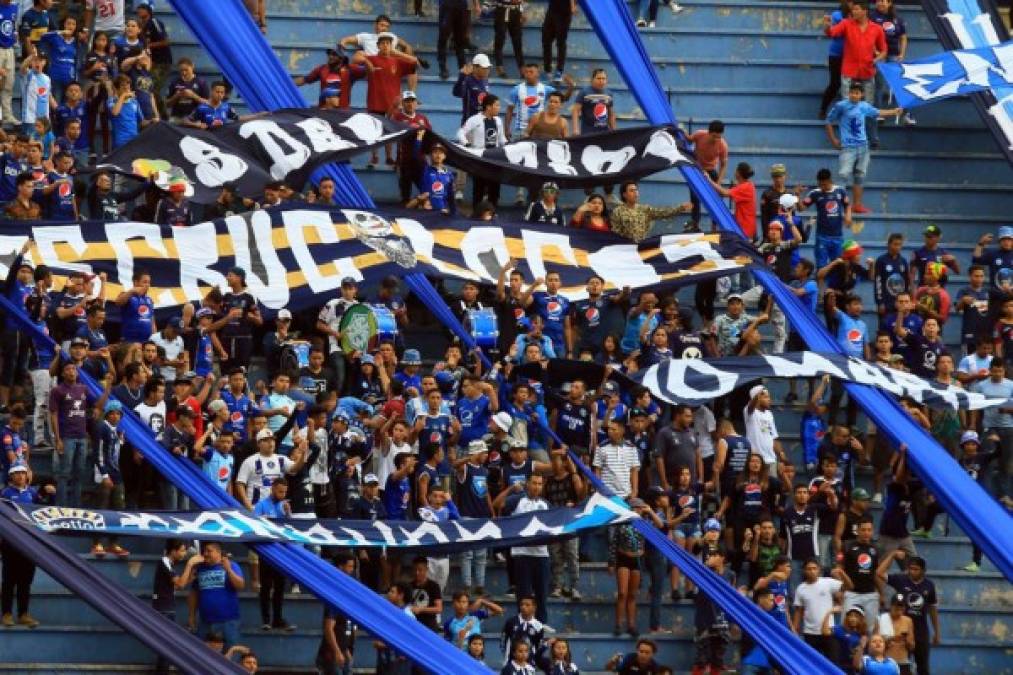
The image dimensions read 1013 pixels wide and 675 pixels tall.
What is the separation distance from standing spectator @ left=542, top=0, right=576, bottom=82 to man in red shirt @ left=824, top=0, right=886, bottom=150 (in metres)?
3.14

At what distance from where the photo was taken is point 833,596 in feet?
96.8

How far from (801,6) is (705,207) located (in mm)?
5510

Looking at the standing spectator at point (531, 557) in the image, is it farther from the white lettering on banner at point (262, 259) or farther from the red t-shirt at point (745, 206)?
the red t-shirt at point (745, 206)

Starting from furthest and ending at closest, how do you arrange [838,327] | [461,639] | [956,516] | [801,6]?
[801,6], [838,327], [956,516], [461,639]

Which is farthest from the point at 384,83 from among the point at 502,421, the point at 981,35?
the point at 981,35

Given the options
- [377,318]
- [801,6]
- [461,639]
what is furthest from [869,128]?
[461,639]

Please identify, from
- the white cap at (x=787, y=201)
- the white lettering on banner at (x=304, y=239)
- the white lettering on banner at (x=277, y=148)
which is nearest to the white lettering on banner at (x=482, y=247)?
the white lettering on banner at (x=304, y=239)

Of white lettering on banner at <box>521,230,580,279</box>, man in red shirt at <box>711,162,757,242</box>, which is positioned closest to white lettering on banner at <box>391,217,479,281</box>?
white lettering on banner at <box>521,230,580,279</box>

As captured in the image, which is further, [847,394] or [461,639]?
[847,394]

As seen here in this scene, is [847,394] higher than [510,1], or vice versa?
[510,1]

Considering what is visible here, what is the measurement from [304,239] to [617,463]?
409cm

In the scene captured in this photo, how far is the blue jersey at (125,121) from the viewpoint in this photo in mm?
33094

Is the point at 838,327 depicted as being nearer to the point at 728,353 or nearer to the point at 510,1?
the point at 728,353

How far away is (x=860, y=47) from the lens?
35.8 meters
